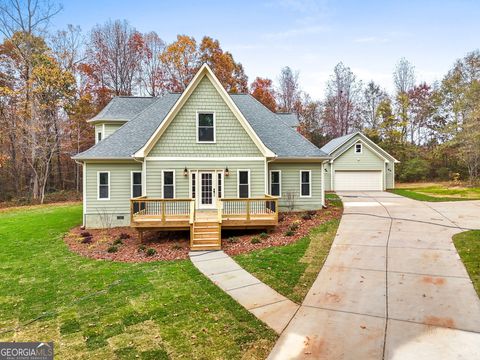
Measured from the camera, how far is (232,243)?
437 inches

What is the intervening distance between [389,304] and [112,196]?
522 inches

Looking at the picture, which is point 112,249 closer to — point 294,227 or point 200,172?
point 200,172

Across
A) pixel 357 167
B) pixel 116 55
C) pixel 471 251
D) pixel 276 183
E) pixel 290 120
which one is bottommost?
pixel 471 251

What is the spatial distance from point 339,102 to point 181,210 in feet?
116

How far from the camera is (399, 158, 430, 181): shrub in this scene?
32.8 metres

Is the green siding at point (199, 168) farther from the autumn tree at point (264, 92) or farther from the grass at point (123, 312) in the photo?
the autumn tree at point (264, 92)

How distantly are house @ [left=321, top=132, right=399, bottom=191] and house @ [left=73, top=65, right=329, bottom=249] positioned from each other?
1129 cm

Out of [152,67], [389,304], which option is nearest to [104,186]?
[389,304]

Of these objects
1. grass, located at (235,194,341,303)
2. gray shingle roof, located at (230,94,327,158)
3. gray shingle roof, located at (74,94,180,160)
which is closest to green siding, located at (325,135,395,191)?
gray shingle roof, located at (230,94,327,158)

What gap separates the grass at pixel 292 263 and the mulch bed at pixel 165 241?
67 centimetres

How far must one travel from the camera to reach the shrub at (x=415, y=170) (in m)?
32.8

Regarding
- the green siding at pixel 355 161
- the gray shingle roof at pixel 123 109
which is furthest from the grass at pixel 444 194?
the gray shingle roof at pixel 123 109

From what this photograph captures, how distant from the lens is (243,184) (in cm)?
1402

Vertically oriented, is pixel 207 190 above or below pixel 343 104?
below
